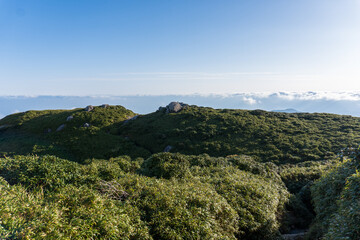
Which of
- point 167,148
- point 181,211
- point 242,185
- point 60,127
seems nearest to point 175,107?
point 167,148

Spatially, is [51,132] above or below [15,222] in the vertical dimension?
below

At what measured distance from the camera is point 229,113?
49969 millimetres

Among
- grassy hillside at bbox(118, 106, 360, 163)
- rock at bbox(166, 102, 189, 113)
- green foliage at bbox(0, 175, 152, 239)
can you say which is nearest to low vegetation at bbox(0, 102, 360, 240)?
green foliage at bbox(0, 175, 152, 239)

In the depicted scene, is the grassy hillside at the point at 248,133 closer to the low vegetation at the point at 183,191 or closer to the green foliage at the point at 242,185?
the low vegetation at the point at 183,191

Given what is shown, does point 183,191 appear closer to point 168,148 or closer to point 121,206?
point 121,206

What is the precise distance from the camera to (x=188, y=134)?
3922 centimetres

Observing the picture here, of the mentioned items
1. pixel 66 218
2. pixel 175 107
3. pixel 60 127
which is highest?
pixel 175 107

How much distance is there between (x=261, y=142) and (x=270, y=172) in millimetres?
16554

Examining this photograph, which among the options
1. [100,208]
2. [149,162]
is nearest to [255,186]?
[149,162]

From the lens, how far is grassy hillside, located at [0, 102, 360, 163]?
33188 millimetres

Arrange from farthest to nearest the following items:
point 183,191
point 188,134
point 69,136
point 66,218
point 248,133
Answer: point 69,136 < point 188,134 < point 248,133 < point 183,191 < point 66,218

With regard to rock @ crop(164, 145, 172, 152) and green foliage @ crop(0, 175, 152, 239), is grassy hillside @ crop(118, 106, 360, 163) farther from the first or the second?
green foliage @ crop(0, 175, 152, 239)

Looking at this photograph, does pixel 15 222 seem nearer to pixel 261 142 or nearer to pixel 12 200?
pixel 12 200

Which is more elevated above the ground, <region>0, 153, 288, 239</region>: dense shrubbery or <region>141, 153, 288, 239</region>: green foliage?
<region>0, 153, 288, 239</region>: dense shrubbery
